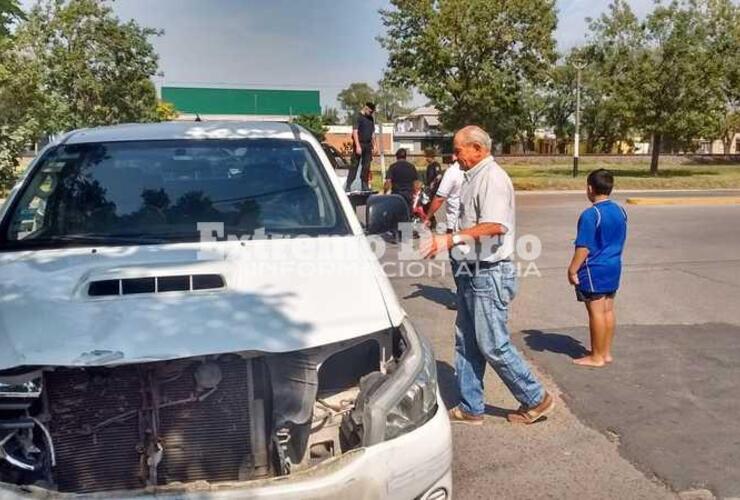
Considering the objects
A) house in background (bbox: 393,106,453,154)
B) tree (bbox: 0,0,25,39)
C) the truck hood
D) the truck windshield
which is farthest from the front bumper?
house in background (bbox: 393,106,453,154)

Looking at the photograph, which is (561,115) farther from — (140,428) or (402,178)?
(140,428)

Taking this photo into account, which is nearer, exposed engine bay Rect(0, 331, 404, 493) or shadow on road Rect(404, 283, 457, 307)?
exposed engine bay Rect(0, 331, 404, 493)

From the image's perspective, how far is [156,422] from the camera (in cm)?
248

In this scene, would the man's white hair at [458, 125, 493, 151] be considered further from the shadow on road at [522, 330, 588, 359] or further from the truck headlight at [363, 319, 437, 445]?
the shadow on road at [522, 330, 588, 359]

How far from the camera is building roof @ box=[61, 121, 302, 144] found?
169 inches

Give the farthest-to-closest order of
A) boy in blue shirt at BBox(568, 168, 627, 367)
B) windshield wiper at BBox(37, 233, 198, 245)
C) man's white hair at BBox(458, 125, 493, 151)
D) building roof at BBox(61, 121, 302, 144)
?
boy in blue shirt at BBox(568, 168, 627, 367)
building roof at BBox(61, 121, 302, 144)
man's white hair at BBox(458, 125, 493, 151)
windshield wiper at BBox(37, 233, 198, 245)

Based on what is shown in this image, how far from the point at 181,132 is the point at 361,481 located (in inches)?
105

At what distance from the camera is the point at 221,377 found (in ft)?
8.32

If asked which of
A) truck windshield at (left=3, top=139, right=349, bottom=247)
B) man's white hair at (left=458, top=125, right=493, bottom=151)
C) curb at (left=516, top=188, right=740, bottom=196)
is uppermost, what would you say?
man's white hair at (left=458, top=125, right=493, bottom=151)

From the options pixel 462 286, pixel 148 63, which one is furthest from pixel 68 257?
pixel 148 63

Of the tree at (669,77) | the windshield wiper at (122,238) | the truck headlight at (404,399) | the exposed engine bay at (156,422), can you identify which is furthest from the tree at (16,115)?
the tree at (669,77)

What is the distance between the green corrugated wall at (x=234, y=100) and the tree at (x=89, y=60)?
30.7m

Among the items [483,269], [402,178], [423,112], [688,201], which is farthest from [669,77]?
[423,112]

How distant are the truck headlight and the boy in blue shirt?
9.04 feet
